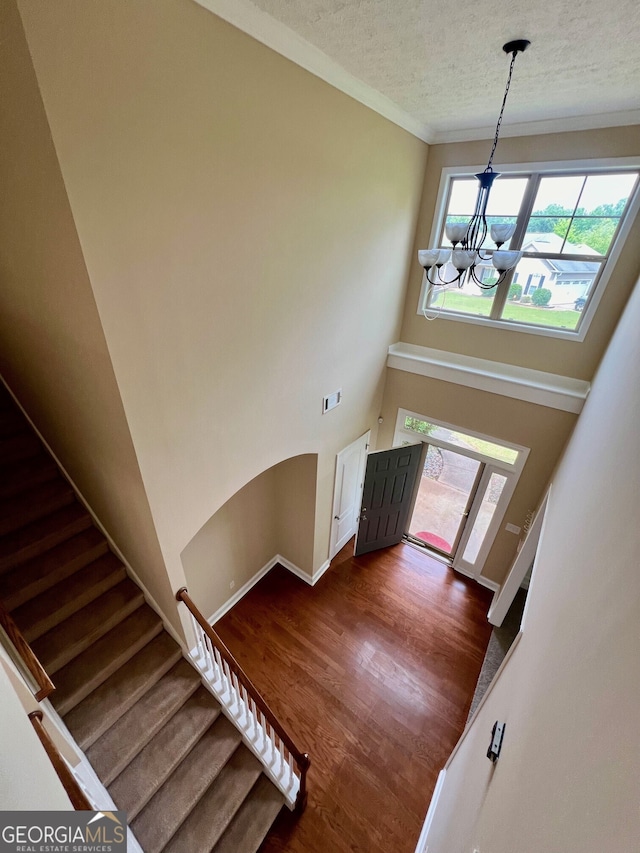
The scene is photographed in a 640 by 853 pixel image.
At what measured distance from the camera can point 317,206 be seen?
276 cm

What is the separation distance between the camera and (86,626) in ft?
9.44

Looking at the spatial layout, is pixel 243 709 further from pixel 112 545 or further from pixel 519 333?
pixel 519 333

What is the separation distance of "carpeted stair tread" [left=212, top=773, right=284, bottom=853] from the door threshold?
3.44 metres

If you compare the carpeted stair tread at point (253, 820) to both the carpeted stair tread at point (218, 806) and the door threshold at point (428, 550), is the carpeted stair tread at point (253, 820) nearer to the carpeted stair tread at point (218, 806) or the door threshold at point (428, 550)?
the carpeted stair tread at point (218, 806)

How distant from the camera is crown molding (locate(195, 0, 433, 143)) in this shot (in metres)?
1.81

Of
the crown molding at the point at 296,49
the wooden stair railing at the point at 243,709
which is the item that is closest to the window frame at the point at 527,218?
the crown molding at the point at 296,49

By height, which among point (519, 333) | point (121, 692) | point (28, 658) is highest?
point (519, 333)

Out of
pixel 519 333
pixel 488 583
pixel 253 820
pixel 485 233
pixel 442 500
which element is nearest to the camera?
pixel 485 233

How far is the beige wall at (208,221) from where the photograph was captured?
4.91 ft


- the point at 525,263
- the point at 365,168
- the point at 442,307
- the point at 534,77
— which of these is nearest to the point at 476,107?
the point at 534,77

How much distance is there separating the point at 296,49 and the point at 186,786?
17.1 feet

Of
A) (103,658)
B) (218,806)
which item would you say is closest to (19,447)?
(103,658)

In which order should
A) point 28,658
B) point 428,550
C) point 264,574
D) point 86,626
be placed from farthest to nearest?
point 428,550
point 264,574
point 86,626
point 28,658

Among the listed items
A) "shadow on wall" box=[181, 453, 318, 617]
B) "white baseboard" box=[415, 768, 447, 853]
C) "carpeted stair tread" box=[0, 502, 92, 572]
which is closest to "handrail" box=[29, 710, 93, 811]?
"carpeted stair tread" box=[0, 502, 92, 572]
